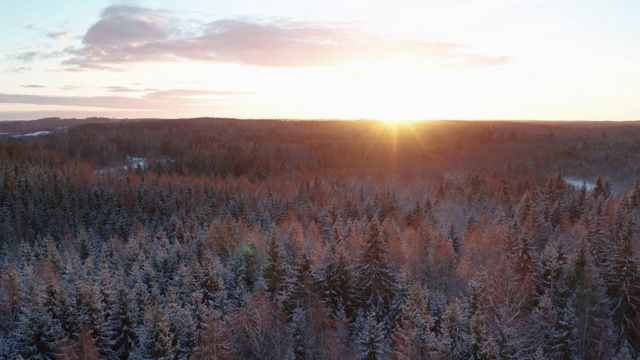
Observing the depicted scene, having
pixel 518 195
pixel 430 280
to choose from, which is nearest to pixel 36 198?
pixel 430 280

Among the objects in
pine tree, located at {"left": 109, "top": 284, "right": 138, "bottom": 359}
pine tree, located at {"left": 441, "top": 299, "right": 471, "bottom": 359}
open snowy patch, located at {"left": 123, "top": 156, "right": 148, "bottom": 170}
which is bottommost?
pine tree, located at {"left": 109, "top": 284, "right": 138, "bottom": 359}

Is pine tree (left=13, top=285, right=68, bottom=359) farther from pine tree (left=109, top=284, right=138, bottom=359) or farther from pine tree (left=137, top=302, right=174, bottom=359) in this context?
pine tree (left=137, top=302, right=174, bottom=359)

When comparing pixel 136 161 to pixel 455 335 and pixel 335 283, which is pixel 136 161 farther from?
pixel 455 335

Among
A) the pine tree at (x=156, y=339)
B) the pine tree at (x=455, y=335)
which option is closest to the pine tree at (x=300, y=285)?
the pine tree at (x=156, y=339)

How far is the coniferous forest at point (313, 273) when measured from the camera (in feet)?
104

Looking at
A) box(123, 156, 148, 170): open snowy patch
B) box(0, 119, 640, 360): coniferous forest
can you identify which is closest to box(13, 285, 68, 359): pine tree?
box(0, 119, 640, 360): coniferous forest

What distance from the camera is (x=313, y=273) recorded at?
40.5 m

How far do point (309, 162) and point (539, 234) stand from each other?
88.6 m

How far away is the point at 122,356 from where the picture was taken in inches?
1394

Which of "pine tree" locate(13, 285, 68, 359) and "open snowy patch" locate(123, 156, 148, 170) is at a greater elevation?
"open snowy patch" locate(123, 156, 148, 170)

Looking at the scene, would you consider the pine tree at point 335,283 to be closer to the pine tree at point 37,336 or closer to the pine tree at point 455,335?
the pine tree at point 455,335

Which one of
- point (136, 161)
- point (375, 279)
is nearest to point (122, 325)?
point (375, 279)

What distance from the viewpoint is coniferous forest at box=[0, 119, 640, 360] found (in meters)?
31.6

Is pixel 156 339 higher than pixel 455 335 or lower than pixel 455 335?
lower
